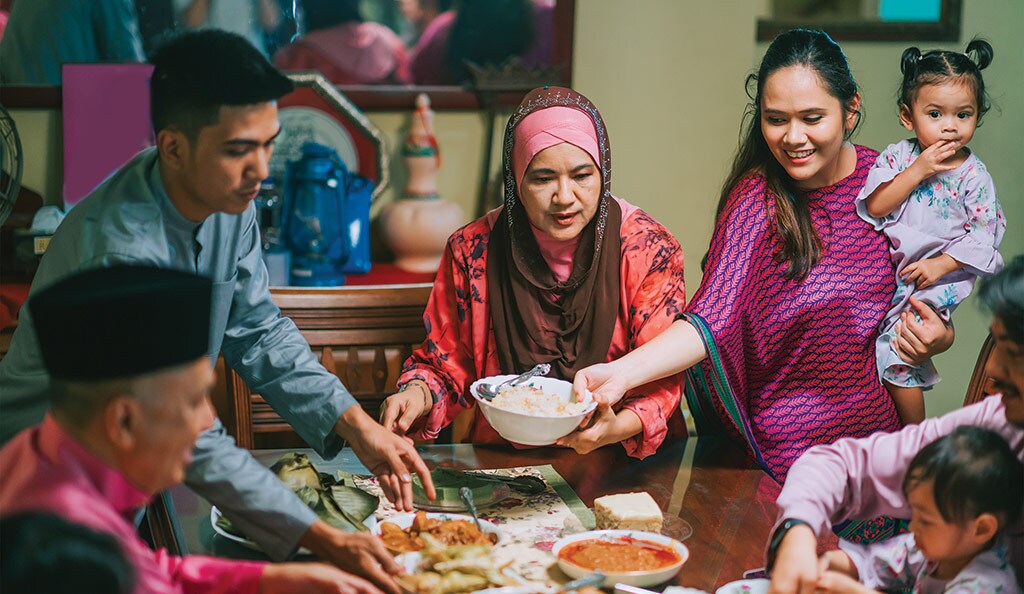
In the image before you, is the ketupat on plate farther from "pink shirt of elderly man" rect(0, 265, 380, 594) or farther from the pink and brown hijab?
"pink shirt of elderly man" rect(0, 265, 380, 594)

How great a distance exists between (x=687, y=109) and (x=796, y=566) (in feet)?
8.20

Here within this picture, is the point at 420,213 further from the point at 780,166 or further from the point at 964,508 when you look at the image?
the point at 964,508

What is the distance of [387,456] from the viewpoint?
1.71 meters

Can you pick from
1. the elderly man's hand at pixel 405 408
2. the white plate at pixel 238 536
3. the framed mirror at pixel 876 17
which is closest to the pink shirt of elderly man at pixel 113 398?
the white plate at pixel 238 536

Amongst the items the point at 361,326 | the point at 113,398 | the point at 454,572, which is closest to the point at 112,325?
the point at 113,398

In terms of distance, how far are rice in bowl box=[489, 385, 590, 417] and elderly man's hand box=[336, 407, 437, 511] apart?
0.17m

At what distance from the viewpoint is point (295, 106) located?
135 inches

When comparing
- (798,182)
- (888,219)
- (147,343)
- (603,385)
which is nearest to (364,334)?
(603,385)

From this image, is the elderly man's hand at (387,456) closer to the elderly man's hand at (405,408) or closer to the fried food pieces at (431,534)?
the fried food pieces at (431,534)

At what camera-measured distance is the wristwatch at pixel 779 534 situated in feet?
4.50

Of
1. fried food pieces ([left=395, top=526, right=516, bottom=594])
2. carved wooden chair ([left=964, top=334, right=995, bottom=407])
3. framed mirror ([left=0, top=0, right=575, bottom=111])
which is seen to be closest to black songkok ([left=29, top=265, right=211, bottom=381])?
fried food pieces ([left=395, top=526, right=516, bottom=594])

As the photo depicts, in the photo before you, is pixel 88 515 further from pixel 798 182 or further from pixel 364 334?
pixel 798 182

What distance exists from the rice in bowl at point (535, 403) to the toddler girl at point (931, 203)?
80cm

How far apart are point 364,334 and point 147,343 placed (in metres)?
1.46
